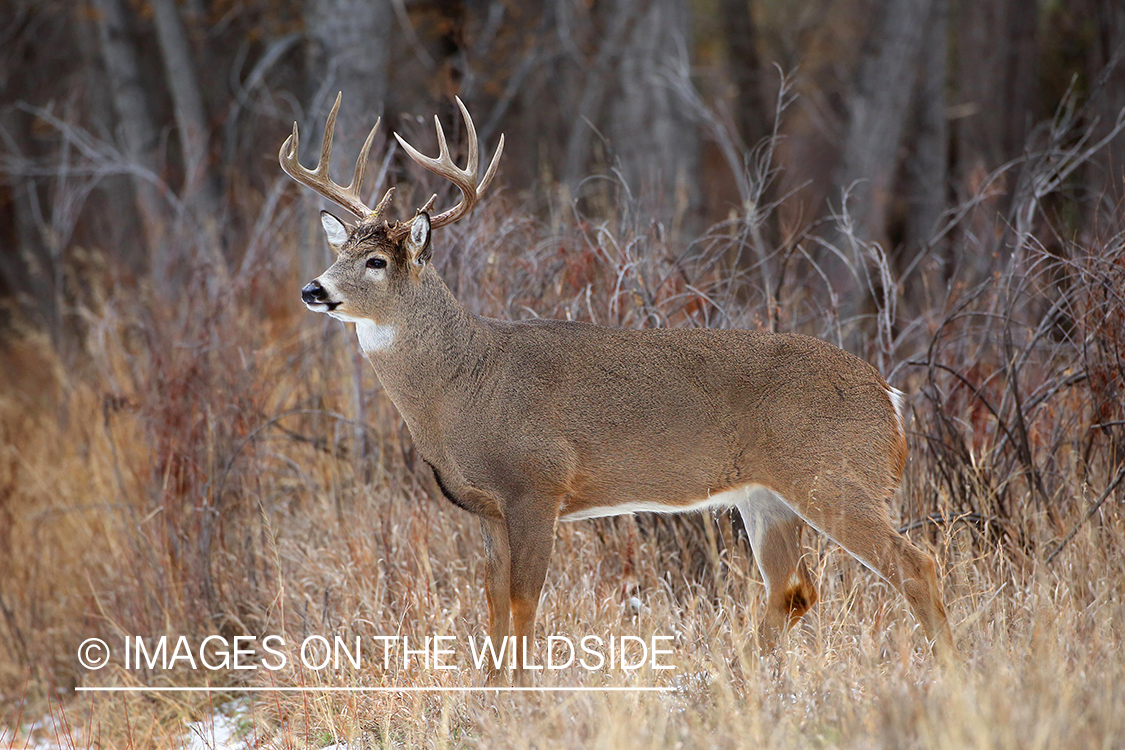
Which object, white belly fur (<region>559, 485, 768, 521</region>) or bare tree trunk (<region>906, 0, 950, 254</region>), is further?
bare tree trunk (<region>906, 0, 950, 254</region>)

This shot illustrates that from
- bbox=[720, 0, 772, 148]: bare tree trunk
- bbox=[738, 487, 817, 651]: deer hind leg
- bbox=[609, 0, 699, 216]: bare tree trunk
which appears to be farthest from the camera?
bbox=[720, 0, 772, 148]: bare tree trunk

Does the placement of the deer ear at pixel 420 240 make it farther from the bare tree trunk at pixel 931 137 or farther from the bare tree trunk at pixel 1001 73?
the bare tree trunk at pixel 1001 73

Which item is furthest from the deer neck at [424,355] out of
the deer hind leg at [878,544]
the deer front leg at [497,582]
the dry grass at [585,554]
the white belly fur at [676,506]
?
the deer hind leg at [878,544]

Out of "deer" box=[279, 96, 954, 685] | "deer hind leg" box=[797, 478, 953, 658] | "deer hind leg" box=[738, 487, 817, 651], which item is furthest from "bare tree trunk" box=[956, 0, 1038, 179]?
"deer hind leg" box=[797, 478, 953, 658]

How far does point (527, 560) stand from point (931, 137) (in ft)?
39.2

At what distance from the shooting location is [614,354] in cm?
418

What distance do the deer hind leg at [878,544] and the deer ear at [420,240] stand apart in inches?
61.5

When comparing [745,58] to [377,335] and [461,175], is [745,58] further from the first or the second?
[377,335]

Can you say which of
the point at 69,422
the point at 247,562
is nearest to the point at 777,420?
the point at 247,562

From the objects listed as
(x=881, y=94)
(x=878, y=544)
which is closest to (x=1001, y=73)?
(x=881, y=94)

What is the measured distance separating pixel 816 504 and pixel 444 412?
129cm

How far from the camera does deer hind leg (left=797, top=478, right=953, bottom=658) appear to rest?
3877 mm

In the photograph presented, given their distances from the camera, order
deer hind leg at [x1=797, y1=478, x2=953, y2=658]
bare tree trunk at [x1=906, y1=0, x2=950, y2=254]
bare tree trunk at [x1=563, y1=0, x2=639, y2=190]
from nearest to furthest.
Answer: deer hind leg at [x1=797, y1=478, x2=953, y2=658], bare tree trunk at [x1=563, y1=0, x2=639, y2=190], bare tree trunk at [x1=906, y1=0, x2=950, y2=254]

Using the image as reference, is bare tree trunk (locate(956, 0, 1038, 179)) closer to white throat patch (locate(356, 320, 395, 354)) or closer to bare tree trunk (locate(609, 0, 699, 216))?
bare tree trunk (locate(609, 0, 699, 216))
